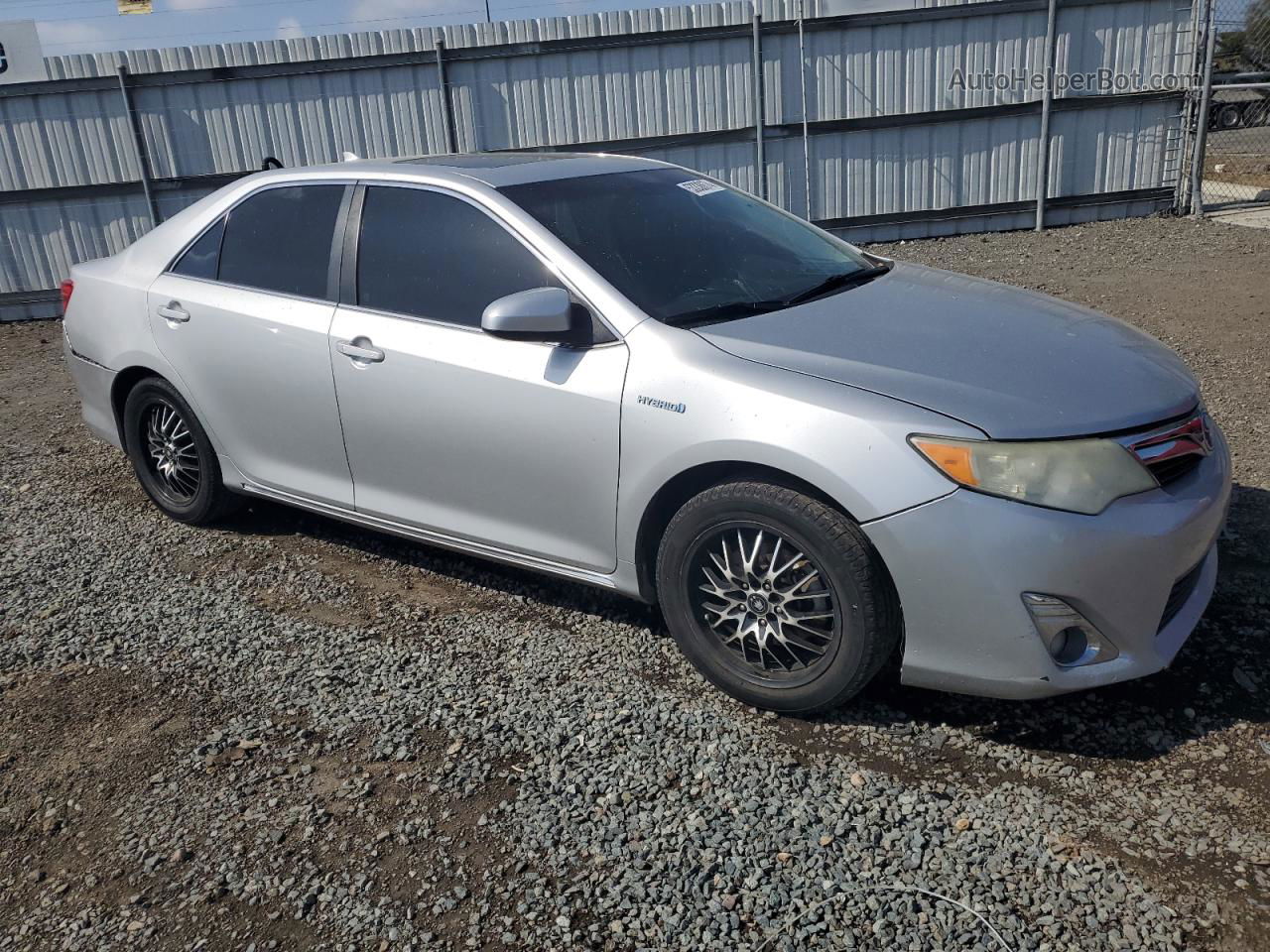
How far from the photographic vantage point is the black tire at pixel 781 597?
3.08 m

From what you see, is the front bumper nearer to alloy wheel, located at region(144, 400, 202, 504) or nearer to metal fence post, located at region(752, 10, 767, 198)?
alloy wheel, located at region(144, 400, 202, 504)

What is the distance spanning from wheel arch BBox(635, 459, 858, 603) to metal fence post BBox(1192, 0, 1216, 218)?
10.6 metres

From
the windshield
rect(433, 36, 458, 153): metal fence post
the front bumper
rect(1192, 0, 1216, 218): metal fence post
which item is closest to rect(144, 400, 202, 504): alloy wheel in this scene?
the windshield

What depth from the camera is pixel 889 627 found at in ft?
10.2

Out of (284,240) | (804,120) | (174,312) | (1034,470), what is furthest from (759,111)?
(1034,470)

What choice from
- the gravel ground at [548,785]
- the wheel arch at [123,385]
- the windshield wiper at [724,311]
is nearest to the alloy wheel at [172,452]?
the wheel arch at [123,385]

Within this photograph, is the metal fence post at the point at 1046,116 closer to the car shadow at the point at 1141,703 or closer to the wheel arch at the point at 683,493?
the car shadow at the point at 1141,703

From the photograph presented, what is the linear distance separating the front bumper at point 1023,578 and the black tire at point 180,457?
10.8 feet

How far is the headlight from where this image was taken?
288 centimetres

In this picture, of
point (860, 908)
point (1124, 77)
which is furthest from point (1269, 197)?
point (860, 908)

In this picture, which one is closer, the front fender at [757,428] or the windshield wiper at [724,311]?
the front fender at [757,428]

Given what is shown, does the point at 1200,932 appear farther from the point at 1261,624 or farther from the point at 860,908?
the point at 1261,624

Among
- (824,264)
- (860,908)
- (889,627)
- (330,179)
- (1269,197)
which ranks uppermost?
(330,179)

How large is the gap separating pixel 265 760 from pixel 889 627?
6.41 feet
